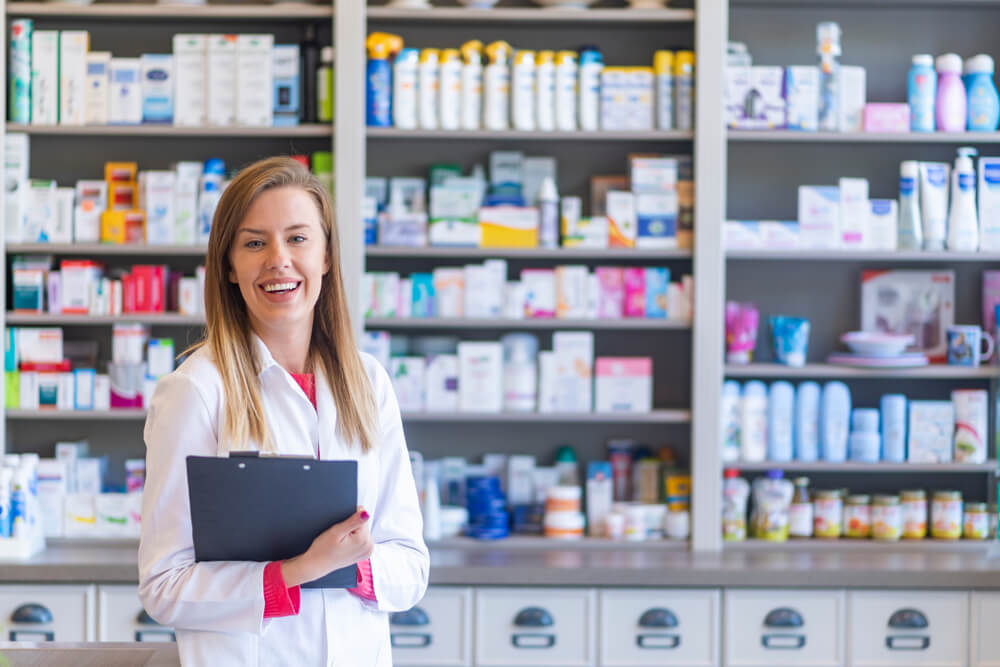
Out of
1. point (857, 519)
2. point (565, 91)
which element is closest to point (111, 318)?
point (565, 91)

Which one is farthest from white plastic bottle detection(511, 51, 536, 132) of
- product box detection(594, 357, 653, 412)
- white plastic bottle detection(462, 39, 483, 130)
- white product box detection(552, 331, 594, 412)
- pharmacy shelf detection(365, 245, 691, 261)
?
product box detection(594, 357, 653, 412)

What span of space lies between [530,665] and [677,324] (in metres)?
1.17

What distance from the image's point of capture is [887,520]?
3.51 m

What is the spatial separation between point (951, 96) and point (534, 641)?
2.24m

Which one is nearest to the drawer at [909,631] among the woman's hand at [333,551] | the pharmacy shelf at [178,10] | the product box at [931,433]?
the product box at [931,433]

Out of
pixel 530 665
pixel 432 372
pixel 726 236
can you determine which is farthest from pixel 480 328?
pixel 530 665

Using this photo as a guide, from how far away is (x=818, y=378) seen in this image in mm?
3824

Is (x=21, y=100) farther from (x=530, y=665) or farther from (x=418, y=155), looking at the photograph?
(x=530, y=665)

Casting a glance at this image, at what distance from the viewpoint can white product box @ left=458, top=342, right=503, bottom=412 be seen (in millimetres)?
3480

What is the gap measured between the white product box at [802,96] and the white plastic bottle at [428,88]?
1165mm

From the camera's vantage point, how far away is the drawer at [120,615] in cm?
317

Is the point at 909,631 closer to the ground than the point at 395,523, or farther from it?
closer to the ground

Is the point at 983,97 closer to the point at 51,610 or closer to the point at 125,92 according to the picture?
the point at 125,92

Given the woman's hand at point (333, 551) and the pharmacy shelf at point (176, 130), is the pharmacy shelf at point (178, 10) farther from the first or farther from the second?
the woman's hand at point (333, 551)
